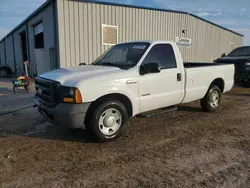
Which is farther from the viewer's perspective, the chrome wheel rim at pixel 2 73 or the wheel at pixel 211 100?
the chrome wheel rim at pixel 2 73

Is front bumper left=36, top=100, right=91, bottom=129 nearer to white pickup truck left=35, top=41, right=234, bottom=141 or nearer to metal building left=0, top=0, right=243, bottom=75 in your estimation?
white pickup truck left=35, top=41, right=234, bottom=141

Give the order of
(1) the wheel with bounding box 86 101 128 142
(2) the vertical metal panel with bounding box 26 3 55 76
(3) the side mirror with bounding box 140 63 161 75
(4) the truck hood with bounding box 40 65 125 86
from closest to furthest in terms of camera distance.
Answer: (4) the truck hood with bounding box 40 65 125 86 → (1) the wheel with bounding box 86 101 128 142 → (3) the side mirror with bounding box 140 63 161 75 → (2) the vertical metal panel with bounding box 26 3 55 76

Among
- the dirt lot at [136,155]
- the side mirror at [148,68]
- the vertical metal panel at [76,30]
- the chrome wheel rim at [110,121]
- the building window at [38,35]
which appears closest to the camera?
the dirt lot at [136,155]

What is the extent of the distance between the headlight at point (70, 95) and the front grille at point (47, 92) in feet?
0.39

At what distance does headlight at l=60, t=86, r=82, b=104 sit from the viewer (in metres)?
3.84

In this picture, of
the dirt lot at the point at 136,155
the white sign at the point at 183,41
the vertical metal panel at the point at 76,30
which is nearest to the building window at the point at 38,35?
the vertical metal panel at the point at 76,30

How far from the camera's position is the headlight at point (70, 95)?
384 centimetres

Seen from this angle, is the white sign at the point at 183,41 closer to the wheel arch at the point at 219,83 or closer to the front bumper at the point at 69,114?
the wheel arch at the point at 219,83

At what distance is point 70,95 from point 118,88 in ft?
3.03

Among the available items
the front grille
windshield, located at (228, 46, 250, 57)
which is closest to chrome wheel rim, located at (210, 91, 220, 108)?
the front grille

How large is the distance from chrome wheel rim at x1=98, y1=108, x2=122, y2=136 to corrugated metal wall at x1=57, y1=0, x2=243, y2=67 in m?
7.60

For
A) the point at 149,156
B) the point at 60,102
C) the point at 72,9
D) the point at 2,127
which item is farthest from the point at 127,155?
the point at 72,9

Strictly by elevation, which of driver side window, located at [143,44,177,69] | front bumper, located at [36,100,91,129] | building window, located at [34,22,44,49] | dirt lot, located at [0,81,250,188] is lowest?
dirt lot, located at [0,81,250,188]

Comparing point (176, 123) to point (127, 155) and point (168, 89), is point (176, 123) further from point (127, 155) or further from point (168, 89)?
point (127, 155)
